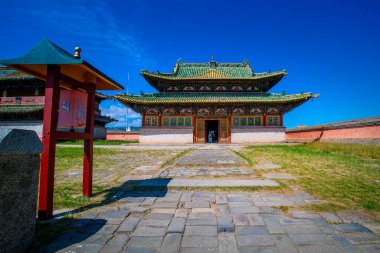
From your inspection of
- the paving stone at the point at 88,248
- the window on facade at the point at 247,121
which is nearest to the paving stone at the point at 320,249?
the paving stone at the point at 88,248

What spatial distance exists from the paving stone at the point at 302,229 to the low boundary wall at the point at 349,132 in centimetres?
1407

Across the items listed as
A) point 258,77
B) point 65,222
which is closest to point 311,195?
point 65,222

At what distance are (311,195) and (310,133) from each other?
20.4 meters

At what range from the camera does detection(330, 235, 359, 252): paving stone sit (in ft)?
7.30

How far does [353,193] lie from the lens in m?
4.16

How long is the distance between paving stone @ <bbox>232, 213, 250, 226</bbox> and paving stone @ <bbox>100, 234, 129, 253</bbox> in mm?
1489

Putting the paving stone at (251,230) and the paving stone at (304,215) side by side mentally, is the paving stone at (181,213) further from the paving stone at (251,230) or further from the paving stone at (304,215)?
the paving stone at (304,215)

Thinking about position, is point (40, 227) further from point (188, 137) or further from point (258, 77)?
point (258, 77)

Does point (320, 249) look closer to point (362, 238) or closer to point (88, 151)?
point (362, 238)

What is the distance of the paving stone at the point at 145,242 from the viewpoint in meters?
2.35

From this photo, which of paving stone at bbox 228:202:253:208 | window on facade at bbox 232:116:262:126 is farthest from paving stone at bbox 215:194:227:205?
window on facade at bbox 232:116:262:126

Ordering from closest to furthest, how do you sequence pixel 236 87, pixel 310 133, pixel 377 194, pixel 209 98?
pixel 377 194, pixel 310 133, pixel 209 98, pixel 236 87

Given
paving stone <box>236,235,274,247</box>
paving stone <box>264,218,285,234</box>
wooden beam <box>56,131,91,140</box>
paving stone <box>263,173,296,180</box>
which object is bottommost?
paving stone <box>236,235,274,247</box>

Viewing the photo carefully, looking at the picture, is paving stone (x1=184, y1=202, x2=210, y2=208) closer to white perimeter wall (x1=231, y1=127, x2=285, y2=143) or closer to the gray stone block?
the gray stone block
